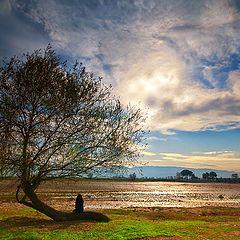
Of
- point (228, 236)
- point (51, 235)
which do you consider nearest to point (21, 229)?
point (51, 235)

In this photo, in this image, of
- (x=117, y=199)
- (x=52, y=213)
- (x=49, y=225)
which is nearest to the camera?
(x=49, y=225)

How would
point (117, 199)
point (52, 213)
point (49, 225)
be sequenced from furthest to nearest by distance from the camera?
point (117, 199) → point (52, 213) → point (49, 225)

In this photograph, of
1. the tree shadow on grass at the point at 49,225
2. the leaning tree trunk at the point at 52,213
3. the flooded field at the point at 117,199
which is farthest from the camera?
the flooded field at the point at 117,199

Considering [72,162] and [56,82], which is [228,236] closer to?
[72,162]

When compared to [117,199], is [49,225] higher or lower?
lower

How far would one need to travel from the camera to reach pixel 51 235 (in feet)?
61.0

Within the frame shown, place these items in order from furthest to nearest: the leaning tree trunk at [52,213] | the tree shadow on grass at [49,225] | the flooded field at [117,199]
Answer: the flooded field at [117,199] < the leaning tree trunk at [52,213] < the tree shadow on grass at [49,225]

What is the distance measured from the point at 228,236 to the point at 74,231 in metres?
8.50

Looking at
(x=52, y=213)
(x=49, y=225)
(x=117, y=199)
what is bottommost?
(x=49, y=225)

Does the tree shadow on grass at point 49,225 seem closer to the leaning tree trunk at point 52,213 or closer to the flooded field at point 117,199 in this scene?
the leaning tree trunk at point 52,213

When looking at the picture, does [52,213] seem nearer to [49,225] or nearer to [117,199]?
[49,225]

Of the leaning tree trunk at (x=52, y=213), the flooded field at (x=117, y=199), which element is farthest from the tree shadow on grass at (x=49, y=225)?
the flooded field at (x=117, y=199)

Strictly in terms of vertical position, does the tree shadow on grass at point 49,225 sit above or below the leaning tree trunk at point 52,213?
below

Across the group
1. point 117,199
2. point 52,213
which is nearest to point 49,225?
point 52,213
